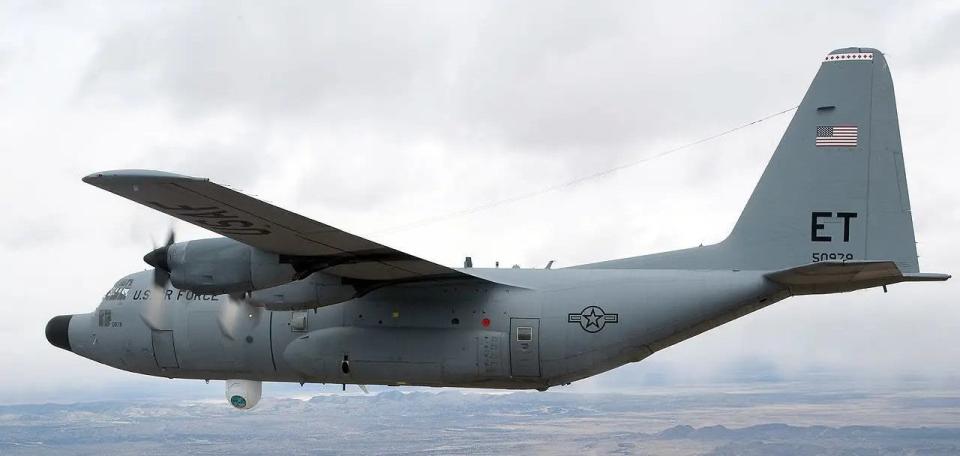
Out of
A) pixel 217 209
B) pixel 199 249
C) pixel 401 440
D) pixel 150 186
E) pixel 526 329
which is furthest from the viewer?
pixel 401 440

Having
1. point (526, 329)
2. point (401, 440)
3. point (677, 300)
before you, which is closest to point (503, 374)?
point (526, 329)

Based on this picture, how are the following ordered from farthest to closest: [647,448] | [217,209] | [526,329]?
[647,448] → [526,329] → [217,209]

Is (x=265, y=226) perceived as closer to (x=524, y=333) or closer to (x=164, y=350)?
(x=524, y=333)

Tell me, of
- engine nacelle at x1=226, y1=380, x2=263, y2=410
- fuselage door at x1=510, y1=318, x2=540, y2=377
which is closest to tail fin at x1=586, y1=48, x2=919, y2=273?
fuselage door at x1=510, y1=318, x2=540, y2=377

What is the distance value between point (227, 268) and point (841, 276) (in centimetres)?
888

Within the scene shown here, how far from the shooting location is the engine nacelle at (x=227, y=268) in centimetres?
1525

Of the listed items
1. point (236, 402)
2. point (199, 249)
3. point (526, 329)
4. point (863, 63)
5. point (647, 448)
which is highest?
point (863, 63)

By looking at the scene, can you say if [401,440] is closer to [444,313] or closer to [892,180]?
[444,313]

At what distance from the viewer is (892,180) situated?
16.2 m

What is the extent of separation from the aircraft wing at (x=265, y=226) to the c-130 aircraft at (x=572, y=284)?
2.5 inches

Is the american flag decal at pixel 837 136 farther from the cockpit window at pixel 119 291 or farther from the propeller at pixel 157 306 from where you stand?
the cockpit window at pixel 119 291

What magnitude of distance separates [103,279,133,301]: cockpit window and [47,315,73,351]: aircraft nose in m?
1.01

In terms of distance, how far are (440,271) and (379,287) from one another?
122 centimetres

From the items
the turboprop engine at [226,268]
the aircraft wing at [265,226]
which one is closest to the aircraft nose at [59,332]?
the turboprop engine at [226,268]
